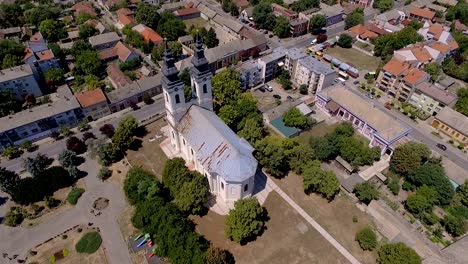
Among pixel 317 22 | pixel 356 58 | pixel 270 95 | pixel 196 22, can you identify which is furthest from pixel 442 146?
pixel 196 22

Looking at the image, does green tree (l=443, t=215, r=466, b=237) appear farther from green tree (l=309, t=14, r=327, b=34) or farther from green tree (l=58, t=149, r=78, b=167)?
green tree (l=309, t=14, r=327, b=34)

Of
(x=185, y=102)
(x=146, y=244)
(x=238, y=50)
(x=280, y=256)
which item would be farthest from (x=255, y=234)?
(x=238, y=50)

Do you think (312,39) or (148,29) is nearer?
(148,29)

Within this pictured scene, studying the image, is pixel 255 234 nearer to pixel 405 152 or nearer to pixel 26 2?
pixel 405 152

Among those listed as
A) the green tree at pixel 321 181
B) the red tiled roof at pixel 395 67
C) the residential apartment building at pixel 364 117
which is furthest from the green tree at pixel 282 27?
the green tree at pixel 321 181

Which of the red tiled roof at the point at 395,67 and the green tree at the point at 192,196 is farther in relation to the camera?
the red tiled roof at the point at 395,67

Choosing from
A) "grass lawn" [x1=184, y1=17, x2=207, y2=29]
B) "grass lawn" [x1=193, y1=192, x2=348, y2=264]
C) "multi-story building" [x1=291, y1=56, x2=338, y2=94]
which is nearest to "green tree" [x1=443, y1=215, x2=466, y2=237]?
"grass lawn" [x1=193, y1=192, x2=348, y2=264]

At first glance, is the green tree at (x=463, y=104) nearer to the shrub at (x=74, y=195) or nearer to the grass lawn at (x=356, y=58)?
the grass lawn at (x=356, y=58)
